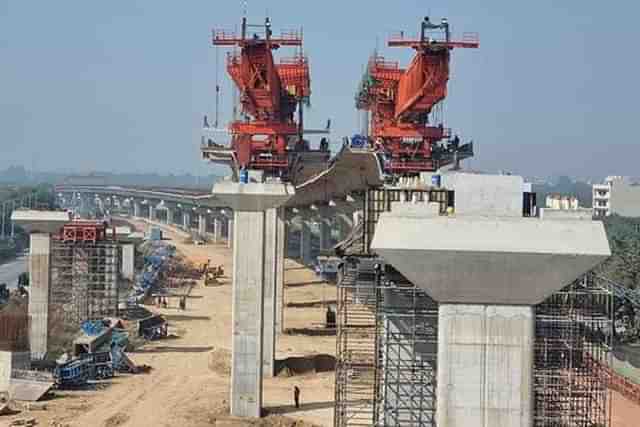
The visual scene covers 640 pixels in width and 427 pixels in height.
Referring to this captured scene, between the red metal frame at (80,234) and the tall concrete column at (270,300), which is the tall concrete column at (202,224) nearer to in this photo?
the red metal frame at (80,234)

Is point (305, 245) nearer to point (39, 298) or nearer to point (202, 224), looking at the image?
point (202, 224)

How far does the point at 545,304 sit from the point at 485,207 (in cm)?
366

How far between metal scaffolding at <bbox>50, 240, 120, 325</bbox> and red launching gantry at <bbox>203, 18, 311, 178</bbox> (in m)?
8.32

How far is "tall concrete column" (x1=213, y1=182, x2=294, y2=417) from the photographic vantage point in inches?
1485

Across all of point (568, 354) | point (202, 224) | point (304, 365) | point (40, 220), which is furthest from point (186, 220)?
point (568, 354)

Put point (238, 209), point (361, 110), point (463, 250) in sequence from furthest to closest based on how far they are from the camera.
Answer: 1. point (361, 110)
2. point (238, 209)
3. point (463, 250)

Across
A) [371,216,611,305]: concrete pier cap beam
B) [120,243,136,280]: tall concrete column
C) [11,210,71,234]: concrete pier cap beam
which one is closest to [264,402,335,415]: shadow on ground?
[11,210,71,234]: concrete pier cap beam

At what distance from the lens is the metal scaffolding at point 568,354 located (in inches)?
1050

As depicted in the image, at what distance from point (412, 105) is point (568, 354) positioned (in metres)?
35.1

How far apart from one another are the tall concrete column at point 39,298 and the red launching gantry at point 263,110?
10.4 m

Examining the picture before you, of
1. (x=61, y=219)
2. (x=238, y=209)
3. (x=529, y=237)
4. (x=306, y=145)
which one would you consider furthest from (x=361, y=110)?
(x=529, y=237)

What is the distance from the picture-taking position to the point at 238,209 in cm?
3819

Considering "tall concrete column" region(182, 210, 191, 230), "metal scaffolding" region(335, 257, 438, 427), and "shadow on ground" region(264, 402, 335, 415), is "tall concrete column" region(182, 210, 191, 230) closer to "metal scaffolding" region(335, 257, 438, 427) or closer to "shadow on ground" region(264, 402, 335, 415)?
"shadow on ground" region(264, 402, 335, 415)

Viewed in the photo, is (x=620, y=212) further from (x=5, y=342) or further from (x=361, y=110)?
(x=5, y=342)
